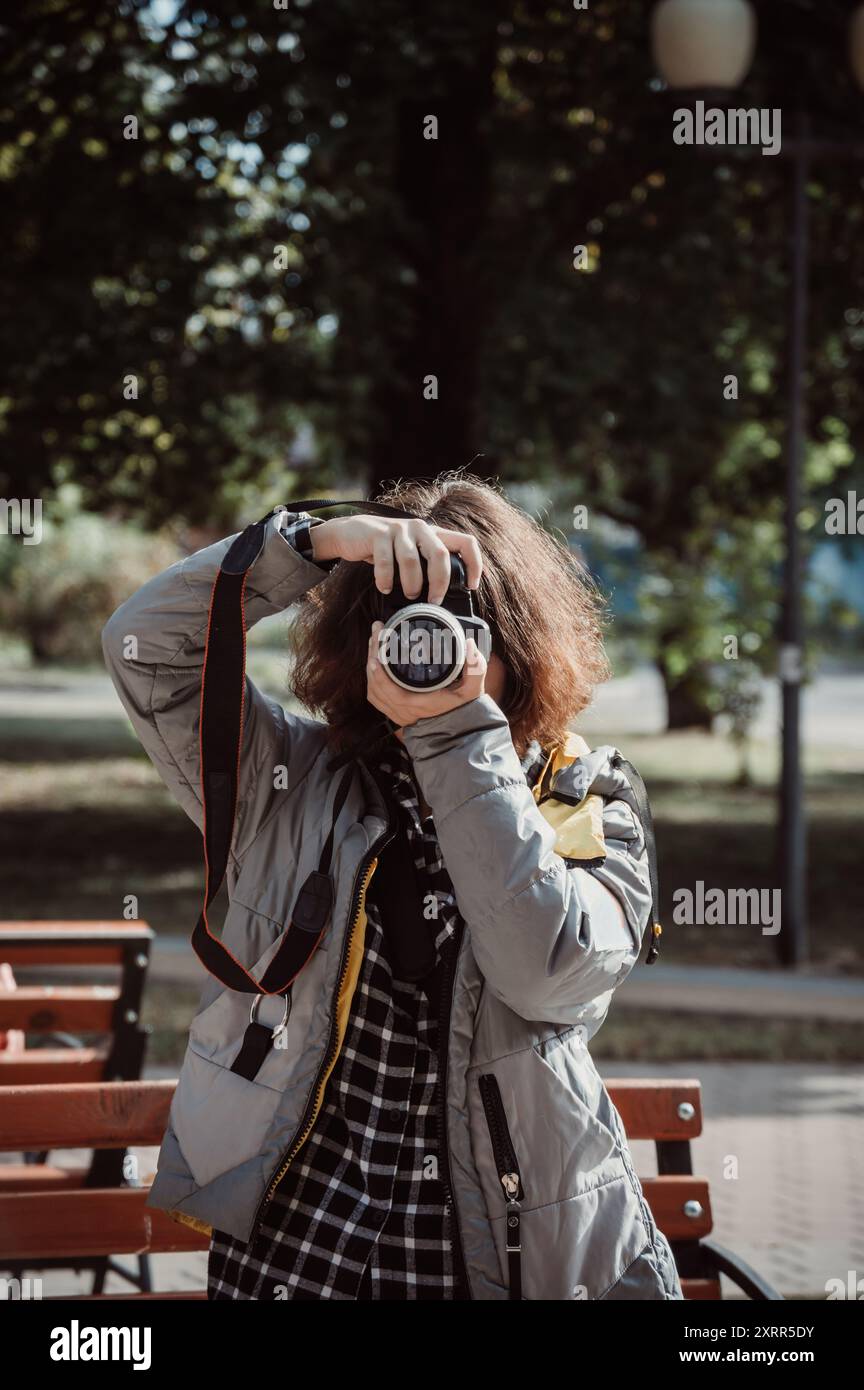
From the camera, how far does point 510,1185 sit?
1834mm

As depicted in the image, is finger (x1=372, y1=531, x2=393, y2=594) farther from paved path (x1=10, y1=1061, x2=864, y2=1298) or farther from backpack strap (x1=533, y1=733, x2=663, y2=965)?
paved path (x1=10, y1=1061, x2=864, y2=1298)

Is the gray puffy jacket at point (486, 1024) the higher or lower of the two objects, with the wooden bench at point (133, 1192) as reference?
higher

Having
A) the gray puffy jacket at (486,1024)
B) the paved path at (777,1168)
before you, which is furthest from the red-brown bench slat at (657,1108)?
the paved path at (777,1168)

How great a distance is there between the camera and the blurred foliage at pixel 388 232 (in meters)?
9.16

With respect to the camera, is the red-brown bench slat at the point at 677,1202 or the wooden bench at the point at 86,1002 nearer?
the red-brown bench slat at the point at 677,1202

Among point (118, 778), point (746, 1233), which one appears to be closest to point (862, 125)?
point (746, 1233)

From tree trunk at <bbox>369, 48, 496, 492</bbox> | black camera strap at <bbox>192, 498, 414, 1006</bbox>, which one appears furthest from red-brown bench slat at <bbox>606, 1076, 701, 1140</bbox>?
tree trunk at <bbox>369, 48, 496, 492</bbox>

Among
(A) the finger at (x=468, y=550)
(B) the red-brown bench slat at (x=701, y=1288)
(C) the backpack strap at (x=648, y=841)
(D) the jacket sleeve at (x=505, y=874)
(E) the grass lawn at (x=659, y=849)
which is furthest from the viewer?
(E) the grass lawn at (x=659, y=849)

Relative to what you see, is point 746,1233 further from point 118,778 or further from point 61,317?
point 118,778

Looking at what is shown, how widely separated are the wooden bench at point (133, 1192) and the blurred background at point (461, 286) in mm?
3396

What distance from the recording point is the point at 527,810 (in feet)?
5.96

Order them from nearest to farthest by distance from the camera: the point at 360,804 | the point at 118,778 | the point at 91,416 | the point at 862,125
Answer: the point at 360,804, the point at 862,125, the point at 91,416, the point at 118,778

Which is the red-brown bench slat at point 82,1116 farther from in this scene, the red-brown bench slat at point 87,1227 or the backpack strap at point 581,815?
the backpack strap at point 581,815
